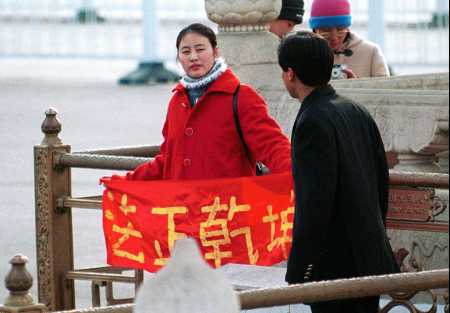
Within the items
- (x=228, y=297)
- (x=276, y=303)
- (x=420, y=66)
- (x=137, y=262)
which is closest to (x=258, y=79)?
(x=137, y=262)

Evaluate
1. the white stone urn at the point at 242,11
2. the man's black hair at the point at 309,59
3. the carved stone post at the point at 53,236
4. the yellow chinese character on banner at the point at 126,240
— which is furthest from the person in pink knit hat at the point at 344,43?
the man's black hair at the point at 309,59

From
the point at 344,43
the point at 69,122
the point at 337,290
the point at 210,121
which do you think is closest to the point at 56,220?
the point at 210,121

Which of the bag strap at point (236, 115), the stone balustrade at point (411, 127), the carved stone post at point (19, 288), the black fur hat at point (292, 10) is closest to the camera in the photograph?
the carved stone post at point (19, 288)

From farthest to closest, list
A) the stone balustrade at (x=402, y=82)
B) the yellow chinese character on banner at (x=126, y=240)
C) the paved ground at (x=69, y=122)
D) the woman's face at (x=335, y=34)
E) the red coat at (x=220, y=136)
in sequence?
1. the paved ground at (x=69, y=122)
2. the woman's face at (x=335, y=34)
3. the stone balustrade at (x=402, y=82)
4. the yellow chinese character on banner at (x=126, y=240)
5. the red coat at (x=220, y=136)

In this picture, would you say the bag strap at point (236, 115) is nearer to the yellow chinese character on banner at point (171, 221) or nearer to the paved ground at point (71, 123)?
the yellow chinese character on banner at point (171, 221)

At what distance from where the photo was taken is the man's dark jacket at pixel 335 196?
529 cm

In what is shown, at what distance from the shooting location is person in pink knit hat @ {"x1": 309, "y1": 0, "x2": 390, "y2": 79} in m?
8.62

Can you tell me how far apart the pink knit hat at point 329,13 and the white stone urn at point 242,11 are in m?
0.32

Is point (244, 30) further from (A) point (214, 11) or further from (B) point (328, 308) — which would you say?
(B) point (328, 308)

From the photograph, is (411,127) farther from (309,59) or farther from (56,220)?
(309,59)

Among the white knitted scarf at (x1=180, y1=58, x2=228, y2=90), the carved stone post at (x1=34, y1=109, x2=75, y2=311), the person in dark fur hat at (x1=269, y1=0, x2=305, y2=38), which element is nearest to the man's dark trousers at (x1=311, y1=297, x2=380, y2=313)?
the white knitted scarf at (x1=180, y1=58, x2=228, y2=90)

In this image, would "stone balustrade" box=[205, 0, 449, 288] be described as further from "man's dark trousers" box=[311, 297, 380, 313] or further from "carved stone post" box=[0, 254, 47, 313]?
"carved stone post" box=[0, 254, 47, 313]

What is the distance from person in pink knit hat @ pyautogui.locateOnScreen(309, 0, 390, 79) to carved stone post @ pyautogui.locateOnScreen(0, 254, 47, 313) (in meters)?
3.51

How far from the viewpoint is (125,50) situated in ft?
87.8
